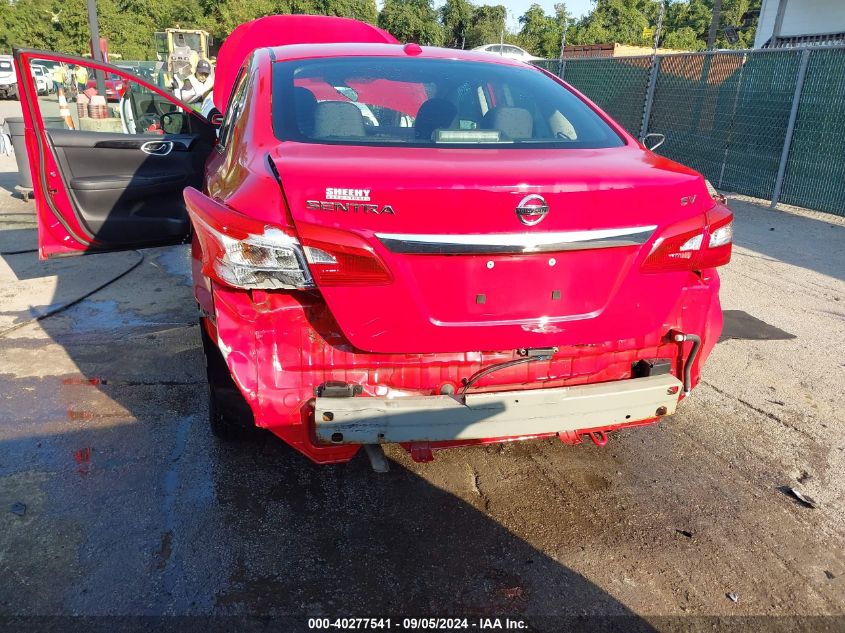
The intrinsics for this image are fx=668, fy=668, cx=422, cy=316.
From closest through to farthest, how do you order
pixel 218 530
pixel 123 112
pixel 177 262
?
pixel 218 530 < pixel 177 262 < pixel 123 112

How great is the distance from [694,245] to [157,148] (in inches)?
149

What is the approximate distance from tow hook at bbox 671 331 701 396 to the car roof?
70.1 inches

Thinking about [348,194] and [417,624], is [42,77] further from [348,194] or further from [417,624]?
[417,624]

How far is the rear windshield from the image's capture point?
8.99 feet

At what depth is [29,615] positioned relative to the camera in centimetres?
222

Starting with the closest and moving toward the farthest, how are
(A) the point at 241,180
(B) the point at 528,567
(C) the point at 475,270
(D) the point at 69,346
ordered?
(C) the point at 475,270
(A) the point at 241,180
(B) the point at 528,567
(D) the point at 69,346

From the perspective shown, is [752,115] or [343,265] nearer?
[343,265]

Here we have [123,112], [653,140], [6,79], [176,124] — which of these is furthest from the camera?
[6,79]

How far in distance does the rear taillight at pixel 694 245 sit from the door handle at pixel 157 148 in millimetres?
3663

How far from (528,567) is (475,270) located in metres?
1.17

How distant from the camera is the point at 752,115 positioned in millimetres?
10242

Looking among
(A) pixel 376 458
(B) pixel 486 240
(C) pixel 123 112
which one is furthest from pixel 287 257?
(C) pixel 123 112

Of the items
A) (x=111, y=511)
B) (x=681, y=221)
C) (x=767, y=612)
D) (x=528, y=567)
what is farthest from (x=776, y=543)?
(x=111, y=511)

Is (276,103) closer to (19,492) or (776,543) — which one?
(19,492)
